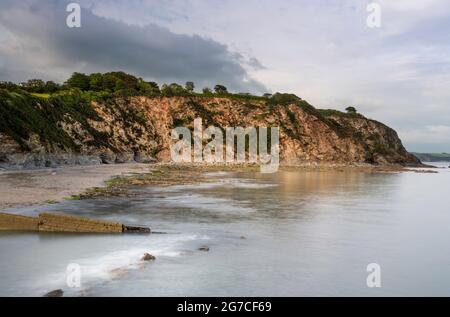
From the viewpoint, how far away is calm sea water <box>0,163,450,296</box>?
459 inches

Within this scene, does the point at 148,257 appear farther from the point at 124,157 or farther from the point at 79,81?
the point at 79,81

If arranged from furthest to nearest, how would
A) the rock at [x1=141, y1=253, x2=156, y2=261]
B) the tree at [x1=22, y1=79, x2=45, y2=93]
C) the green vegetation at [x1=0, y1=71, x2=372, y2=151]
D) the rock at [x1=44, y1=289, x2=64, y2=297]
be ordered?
the tree at [x1=22, y1=79, x2=45, y2=93] < the green vegetation at [x1=0, y1=71, x2=372, y2=151] < the rock at [x1=141, y1=253, x2=156, y2=261] < the rock at [x1=44, y1=289, x2=64, y2=297]

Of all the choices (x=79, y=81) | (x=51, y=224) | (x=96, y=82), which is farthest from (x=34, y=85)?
(x=51, y=224)

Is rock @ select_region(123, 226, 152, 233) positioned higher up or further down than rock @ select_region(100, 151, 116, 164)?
further down

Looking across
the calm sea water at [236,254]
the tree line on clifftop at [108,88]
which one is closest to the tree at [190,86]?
the tree line on clifftop at [108,88]

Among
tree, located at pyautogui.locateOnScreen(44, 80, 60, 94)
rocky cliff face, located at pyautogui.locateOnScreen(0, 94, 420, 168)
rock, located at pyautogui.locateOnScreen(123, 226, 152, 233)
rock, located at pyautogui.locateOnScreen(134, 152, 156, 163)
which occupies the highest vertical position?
tree, located at pyautogui.locateOnScreen(44, 80, 60, 94)

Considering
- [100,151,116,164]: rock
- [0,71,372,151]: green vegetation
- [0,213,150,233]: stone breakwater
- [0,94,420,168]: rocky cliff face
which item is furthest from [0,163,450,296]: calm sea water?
[100,151,116,164]: rock

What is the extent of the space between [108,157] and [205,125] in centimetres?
4323

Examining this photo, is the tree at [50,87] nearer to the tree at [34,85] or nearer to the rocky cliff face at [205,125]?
the tree at [34,85]

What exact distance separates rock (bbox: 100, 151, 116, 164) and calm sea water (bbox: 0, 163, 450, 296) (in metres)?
72.4

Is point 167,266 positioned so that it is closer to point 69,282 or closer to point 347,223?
point 69,282

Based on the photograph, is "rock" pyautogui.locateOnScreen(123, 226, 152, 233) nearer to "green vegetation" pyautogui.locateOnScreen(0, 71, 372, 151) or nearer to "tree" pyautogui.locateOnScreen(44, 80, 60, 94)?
"green vegetation" pyautogui.locateOnScreen(0, 71, 372, 151)

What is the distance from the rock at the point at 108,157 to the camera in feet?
317
